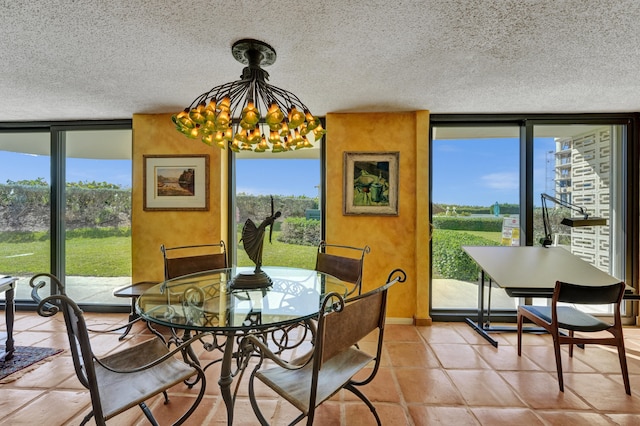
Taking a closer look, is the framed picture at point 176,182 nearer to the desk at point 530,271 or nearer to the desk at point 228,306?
the desk at point 228,306

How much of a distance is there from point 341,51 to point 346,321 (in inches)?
66.1

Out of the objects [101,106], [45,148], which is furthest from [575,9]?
[45,148]

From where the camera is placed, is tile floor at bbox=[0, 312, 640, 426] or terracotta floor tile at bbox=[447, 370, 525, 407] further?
terracotta floor tile at bbox=[447, 370, 525, 407]

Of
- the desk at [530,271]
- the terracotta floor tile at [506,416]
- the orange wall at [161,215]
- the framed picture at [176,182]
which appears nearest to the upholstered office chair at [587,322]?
the desk at [530,271]

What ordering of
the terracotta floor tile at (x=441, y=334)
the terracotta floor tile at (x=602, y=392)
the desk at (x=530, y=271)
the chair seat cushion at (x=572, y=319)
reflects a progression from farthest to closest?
the terracotta floor tile at (x=441, y=334) → the desk at (x=530, y=271) → the chair seat cushion at (x=572, y=319) → the terracotta floor tile at (x=602, y=392)

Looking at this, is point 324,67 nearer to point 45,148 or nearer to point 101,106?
point 101,106

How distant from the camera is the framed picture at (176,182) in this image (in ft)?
10.4

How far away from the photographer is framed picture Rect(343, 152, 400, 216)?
305cm

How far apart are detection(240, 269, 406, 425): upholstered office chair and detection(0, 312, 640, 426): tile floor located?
0.41 meters

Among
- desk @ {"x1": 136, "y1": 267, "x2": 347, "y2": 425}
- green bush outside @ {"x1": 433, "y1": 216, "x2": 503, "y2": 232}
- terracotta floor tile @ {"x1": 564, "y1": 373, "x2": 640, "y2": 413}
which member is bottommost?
terracotta floor tile @ {"x1": 564, "y1": 373, "x2": 640, "y2": 413}

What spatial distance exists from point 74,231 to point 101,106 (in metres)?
1.61

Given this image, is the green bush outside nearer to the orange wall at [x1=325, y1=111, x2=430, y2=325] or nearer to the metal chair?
the orange wall at [x1=325, y1=111, x2=430, y2=325]

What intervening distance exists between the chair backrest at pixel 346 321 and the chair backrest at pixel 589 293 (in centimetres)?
136

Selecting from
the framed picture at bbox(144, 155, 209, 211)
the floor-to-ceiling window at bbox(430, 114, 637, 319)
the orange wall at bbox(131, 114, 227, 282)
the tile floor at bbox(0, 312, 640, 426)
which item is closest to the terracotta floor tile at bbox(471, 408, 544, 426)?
the tile floor at bbox(0, 312, 640, 426)
